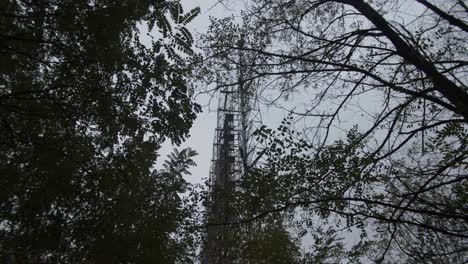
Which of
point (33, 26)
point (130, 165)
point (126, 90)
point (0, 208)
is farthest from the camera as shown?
point (126, 90)

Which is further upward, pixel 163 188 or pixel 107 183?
pixel 163 188

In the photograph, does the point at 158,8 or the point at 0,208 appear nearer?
the point at 0,208

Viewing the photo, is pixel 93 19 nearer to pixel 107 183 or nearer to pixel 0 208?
pixel 107 183

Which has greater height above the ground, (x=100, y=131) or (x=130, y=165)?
(x=100, y=131)

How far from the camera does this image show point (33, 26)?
3.86 m

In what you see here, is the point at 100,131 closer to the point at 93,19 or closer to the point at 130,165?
the point at 130,165

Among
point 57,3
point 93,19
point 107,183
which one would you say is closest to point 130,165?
point 107,183

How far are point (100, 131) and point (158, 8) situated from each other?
173 centimetres

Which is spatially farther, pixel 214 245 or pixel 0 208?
pixel 214 245

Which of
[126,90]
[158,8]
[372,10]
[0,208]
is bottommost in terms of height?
[0,208]

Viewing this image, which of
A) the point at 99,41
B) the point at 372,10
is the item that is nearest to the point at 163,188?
the point at 99,41

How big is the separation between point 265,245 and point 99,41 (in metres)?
6.87

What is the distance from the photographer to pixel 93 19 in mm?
3916

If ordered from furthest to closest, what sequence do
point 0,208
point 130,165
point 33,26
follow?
1. point 130,165
2. point 33,26
3. point 0,208
